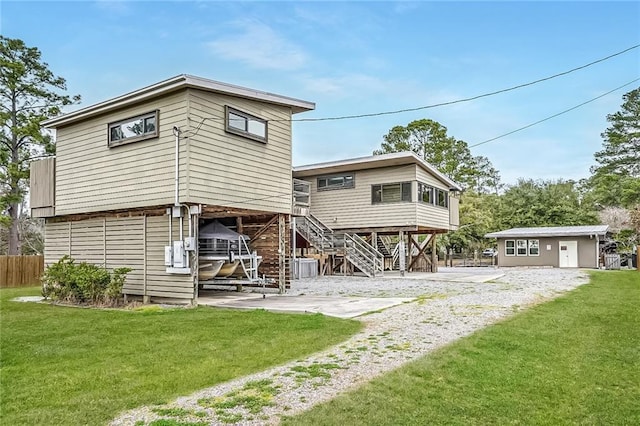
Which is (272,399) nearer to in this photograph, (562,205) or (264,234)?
(264,234)

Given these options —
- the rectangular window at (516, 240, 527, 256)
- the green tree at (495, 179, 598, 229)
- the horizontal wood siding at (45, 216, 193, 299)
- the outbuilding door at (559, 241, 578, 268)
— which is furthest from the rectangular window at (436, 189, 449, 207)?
the green tree at (495, 179, 598, 229)

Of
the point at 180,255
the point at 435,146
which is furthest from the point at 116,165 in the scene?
the point at 435,146

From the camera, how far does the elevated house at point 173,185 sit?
11023mm

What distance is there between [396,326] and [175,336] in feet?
11.7

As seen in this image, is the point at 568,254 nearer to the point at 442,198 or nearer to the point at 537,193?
the point at 537,193

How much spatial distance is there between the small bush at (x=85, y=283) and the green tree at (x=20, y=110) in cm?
1144

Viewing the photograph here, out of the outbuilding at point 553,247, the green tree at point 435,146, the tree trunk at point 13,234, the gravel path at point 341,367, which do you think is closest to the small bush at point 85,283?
the gravel path at point 341,367

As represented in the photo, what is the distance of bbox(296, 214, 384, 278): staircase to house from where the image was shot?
20922 millimetres

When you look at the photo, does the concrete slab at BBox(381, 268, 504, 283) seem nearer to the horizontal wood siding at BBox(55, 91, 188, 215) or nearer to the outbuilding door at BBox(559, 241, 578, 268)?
the outbuilding door at BBox(559, 241, 578, 268)

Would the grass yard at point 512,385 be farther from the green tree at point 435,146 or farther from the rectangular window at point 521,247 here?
the green tree at point 435,146

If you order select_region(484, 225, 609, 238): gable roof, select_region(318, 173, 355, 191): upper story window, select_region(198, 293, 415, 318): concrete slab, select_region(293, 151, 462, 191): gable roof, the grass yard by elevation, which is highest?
select_region(293, 151, 462, 191): gable roof

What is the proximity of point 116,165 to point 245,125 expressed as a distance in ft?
11.3

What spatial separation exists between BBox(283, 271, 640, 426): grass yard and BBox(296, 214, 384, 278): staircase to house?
13.0 m

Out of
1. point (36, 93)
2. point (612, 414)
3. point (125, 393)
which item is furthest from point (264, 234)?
point (36, 93)
